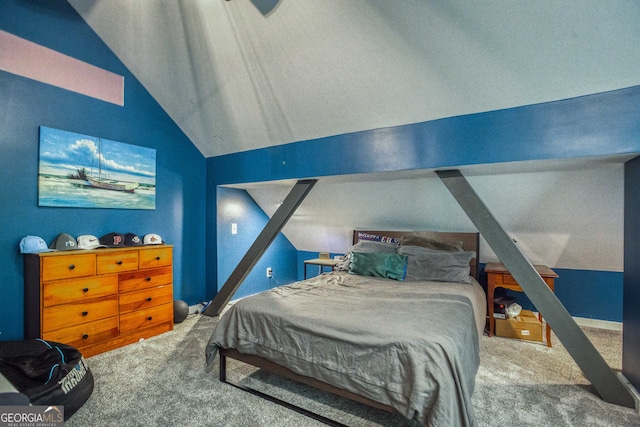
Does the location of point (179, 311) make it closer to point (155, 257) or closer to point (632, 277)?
point (155, 257)

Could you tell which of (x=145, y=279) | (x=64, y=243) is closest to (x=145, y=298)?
(x=145, y=279)

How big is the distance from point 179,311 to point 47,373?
167 centimetres

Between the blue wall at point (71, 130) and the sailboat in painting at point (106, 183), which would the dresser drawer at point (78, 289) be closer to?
the blue wall at point (71, 130)

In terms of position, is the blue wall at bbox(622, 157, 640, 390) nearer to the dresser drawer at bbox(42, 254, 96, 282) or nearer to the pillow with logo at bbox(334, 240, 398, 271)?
the pillow with logo at bbox(334, 240, 398, 271)

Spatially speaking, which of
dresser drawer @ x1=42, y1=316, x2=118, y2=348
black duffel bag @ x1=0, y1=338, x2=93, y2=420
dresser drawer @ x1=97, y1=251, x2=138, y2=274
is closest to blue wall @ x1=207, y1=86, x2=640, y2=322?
dresser drawer @ x1=97, y1=251, x2=138, y2=274

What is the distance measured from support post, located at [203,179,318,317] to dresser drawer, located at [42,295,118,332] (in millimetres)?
1174

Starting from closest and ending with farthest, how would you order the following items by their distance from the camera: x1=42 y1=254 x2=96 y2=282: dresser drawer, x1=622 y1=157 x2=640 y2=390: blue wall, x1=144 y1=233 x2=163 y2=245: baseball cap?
x1=622 y1=157 x2=640 y2=390: blue wall < x1=42 y1=254 x2=96 y2=282: dresser drawer < x1=144 y1=233 x2=163 y2=245: baseball cap

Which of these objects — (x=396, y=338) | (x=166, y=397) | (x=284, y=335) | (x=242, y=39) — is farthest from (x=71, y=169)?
(x=396, y=338)

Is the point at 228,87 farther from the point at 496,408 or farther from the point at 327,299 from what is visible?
the point at 496,408

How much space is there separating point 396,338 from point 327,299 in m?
0.83

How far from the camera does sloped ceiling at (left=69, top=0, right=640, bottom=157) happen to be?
6.02 feet

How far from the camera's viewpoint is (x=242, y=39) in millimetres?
2621

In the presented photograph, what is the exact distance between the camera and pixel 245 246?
4.50 meters

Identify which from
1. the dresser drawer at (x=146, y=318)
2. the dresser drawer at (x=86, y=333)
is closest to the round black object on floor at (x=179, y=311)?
the dresser drawer at (x=146, y=318)
